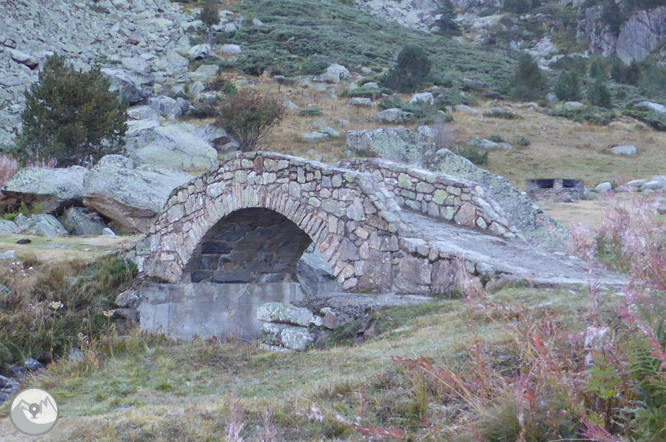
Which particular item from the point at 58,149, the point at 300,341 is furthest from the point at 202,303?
the point at 58,149

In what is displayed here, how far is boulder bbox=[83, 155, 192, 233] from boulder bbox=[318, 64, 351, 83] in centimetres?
2050

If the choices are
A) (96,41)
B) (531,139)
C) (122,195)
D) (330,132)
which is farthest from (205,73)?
(122,195)

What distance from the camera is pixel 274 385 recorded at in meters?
4.28

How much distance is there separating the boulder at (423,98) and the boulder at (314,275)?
19.5 metres

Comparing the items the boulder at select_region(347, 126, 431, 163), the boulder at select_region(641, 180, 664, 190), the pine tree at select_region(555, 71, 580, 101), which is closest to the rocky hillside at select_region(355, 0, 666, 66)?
the pine tree at select_region(555, 71, 580, 101)

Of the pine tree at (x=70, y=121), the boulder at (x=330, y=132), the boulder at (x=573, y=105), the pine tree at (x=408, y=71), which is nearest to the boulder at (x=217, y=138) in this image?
the pine tree at (x=70, y=121)

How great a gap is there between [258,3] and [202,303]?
43.9 metres

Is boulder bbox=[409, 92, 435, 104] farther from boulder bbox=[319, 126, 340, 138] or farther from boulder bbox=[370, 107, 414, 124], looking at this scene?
boulder bbox=[319, 126, 340, 138]

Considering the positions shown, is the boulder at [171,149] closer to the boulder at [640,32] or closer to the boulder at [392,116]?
the boulder at [392,116]

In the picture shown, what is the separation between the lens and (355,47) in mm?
39438

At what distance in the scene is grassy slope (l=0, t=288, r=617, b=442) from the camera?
127 inches

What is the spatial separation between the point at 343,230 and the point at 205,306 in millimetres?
3566

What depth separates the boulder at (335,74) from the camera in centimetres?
3134

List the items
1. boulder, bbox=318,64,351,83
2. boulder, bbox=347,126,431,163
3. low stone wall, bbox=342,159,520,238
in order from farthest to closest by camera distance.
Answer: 1. boulder, bbox=318,64,351,83
2. boulder, bbox=347,126,431,163
3. low stone wall, bbox=342,159,520,238
